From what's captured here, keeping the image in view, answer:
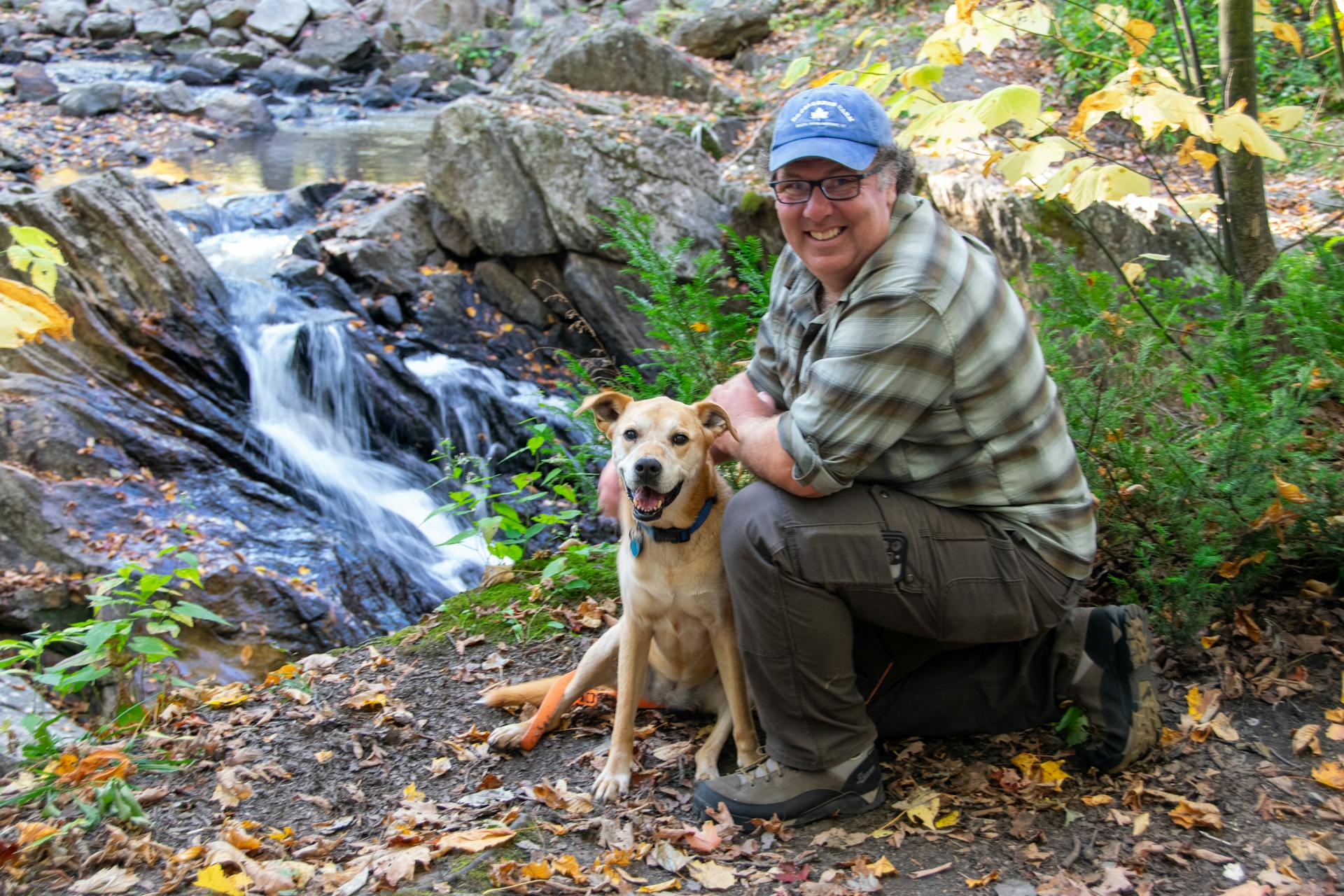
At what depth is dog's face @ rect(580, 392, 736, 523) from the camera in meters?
3.39

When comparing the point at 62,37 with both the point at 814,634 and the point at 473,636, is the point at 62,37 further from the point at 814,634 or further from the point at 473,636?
the point at 814,634

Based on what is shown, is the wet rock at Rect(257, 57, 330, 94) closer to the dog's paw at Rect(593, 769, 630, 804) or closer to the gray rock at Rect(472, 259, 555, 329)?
the gray rock at Rect(472, 259, 555, 329)

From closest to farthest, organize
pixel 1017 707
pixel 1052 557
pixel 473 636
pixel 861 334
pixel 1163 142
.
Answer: pixel 861 334 → pixel 1052 557 → pixel 1017 707 → pixel 473 636 → pixel 1163 142

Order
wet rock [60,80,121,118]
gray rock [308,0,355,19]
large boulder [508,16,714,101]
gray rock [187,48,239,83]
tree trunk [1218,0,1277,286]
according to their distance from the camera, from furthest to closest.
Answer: gray rock [308,0,355,19] → gray rock [187,48,239,83] → wet rock [60,80,121,118] → large boulder [508,16,714,101] → tree trunk [1218,0,1277,286]

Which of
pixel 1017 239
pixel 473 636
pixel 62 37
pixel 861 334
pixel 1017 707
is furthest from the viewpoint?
pixel 62 37

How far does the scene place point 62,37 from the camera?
23.6 m

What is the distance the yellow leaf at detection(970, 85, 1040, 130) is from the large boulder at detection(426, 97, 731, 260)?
750cm

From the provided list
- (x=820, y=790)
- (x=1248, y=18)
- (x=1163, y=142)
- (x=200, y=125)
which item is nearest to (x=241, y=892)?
(x=820, y=790)

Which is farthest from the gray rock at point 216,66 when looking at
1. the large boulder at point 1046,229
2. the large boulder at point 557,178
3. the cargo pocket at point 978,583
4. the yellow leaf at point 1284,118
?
the cargo pocket at point 978,583

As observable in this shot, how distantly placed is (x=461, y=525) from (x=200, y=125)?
45.5 feet

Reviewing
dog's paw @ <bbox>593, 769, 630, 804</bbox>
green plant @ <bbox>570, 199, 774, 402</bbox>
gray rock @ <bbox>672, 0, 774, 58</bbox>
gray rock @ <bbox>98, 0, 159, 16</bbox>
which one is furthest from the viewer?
gray rock @ <bbox>98, 0, 159, 16</bbox>

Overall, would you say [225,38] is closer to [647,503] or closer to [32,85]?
[32,85]

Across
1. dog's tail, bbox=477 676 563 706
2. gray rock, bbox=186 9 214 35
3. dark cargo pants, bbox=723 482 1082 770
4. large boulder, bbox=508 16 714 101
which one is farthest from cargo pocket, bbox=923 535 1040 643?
gray rock, bbox=186 9 214 35

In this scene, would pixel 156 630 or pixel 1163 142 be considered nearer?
pixel 156 630
